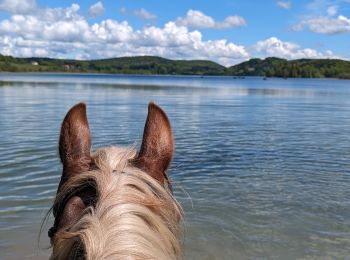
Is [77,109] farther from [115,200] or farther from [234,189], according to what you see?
[234,189]

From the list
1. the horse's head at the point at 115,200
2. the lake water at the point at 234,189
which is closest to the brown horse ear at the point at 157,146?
the horse's head at the point at 115,200

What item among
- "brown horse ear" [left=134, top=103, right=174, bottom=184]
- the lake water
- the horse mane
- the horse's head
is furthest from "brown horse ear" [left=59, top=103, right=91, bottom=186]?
the lake water

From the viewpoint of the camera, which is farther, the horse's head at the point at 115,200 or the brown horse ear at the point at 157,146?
the brown horse ear at the point at 157,146

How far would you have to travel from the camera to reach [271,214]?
8703 mm

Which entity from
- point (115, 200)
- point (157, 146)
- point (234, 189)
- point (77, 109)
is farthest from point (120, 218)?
point (234, 189)

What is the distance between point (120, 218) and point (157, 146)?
68 cm

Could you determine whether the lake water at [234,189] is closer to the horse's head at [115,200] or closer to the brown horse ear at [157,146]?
the brown horse ear at [157,146]

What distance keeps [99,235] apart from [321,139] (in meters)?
18.2

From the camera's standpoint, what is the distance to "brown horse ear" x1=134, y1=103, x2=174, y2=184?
2.15 metres

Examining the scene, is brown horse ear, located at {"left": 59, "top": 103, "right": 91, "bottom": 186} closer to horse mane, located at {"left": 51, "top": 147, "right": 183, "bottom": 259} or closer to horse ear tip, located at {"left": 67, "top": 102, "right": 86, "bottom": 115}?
horse ear tip, located at {"left": 67, "top": 102, "right": 86, "bottom": 115}

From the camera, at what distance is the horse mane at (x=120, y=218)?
4.77 ft

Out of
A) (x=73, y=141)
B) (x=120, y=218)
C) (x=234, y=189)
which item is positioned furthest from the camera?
(x=234, y=189)

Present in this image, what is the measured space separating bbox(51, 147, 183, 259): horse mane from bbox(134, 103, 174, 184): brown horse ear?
0.39 ft

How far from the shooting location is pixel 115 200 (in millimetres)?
1634
